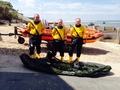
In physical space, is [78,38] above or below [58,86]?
above

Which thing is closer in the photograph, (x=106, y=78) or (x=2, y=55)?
(x=106, y=78)

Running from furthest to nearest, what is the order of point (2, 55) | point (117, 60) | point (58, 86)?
point (117, 60), point (2, 55), point (58, 86)

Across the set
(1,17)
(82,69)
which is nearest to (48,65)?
(82,69)

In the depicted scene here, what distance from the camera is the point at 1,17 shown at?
4369 centimetres

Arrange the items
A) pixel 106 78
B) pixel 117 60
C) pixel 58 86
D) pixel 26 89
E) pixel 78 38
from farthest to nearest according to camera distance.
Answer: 1. pixel 117 60
2. pixel 78 38
3. pixel 106 78
4. pixel 58 86
5. pixel 26 89

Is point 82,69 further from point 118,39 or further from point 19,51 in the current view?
point 118,39

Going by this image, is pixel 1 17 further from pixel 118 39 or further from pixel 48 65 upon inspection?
pixel 48 65

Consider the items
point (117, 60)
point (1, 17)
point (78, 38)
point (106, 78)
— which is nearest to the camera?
point (106, 78)

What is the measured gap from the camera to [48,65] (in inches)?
370

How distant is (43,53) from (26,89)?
6.07 m

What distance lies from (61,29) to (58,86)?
338 centimetres

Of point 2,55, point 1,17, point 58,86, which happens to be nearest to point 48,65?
point 58,86

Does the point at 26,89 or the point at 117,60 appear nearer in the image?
the point at 26,89

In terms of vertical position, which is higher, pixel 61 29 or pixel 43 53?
pixel 61 29
